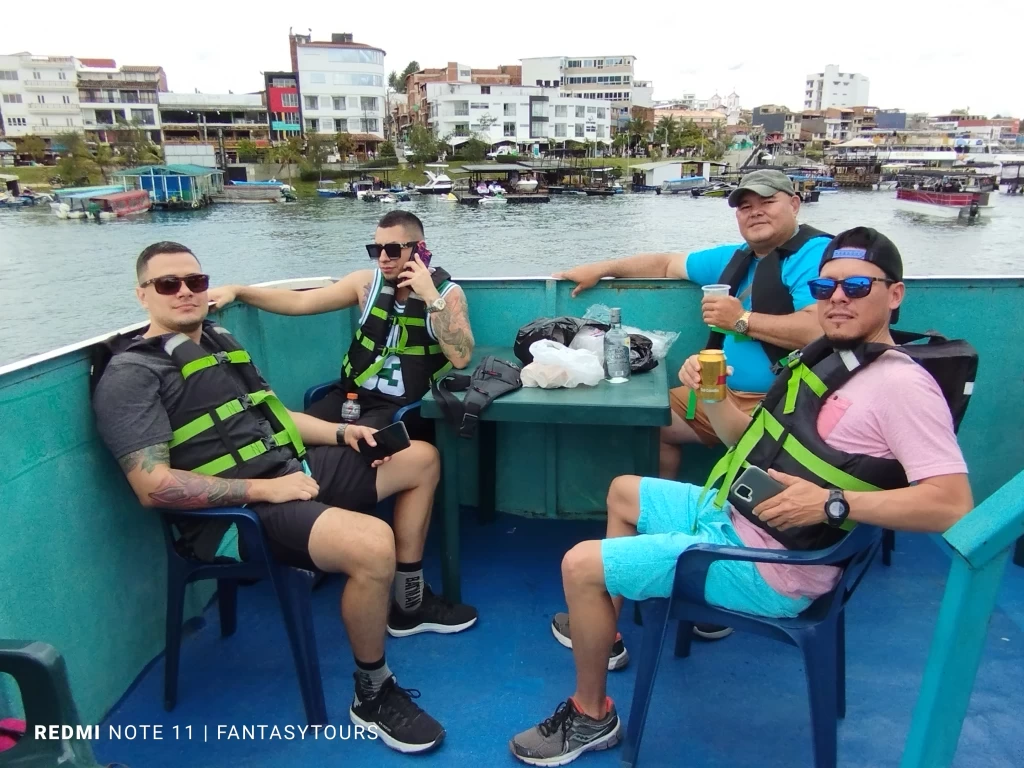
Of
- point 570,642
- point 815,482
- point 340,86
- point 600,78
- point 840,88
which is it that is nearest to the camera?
point 815,482

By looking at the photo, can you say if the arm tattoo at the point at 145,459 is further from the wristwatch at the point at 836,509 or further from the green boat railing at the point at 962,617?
the green boat railing at the point at 962,617

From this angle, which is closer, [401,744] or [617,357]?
[401,744]

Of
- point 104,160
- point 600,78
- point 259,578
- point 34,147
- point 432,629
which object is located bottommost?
point 432,629

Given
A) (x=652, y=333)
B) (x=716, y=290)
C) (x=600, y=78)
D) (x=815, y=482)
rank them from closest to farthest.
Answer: (x=815, y=482) → (x=716, y=290) → (x=652, y=333) → (x=600, y=78)

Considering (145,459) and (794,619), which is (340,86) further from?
(794,619)

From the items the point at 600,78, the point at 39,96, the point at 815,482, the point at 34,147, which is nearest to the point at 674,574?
the point at 815,482

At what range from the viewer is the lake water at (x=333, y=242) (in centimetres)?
2480

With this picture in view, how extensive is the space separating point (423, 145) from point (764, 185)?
76.6m

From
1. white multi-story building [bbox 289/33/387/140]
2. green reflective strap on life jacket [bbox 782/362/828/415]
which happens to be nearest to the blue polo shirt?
green reflective strap on life jacket [bbox 782/362/828/415]

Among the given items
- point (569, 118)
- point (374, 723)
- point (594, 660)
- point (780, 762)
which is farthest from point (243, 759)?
point (569, 118)

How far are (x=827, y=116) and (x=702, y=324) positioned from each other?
155m

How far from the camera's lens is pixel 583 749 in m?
1.99

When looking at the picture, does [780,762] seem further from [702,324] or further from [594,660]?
[702,324]

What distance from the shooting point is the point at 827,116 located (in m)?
138
